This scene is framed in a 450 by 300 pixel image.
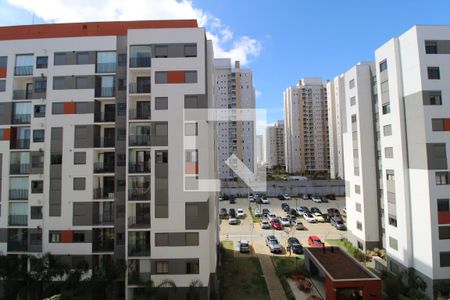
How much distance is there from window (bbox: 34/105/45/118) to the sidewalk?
20439 millimetres

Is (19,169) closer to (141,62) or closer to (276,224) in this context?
(141,62)

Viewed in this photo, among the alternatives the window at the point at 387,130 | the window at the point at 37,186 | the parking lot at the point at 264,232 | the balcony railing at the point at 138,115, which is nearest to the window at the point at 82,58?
the balcony railing at the point at 138,115

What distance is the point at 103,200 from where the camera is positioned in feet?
63.0

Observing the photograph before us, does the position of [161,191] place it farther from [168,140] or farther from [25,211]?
[25,211]

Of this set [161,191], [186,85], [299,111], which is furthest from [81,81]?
[299,111]

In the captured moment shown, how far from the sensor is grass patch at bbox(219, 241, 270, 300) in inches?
820

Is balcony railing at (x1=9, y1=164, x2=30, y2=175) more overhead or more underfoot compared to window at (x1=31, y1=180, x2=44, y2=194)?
more overhead

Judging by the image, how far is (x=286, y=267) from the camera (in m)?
25.5

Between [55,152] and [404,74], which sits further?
[404,74]

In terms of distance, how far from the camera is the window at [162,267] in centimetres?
1823

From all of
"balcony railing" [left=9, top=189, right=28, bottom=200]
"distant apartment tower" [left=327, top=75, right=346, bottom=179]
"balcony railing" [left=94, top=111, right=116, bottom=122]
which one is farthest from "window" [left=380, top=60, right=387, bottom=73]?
"distant apartment tower" [left=327, top=75, right=346, bottom=179]

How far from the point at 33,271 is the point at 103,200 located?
5.92m

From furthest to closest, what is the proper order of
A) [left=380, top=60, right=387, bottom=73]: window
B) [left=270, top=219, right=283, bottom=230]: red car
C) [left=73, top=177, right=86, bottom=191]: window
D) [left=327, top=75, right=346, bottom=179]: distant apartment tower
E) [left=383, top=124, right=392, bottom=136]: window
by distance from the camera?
[left=327, top=75, right=346, bottom=179]: distant apartment tower < [left=270, top=219, right=283, bottom=230]: red car < [left=380, top=60, right=387, bottom=73]: window < [left=383, top=124, right=392, bottom=136]: window < [left=73, top=177, right=86, bottom=191]: window

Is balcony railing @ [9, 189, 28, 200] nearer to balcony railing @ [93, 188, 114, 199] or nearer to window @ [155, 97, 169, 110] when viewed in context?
balcony railing @ [93, 188, 114, 199]
